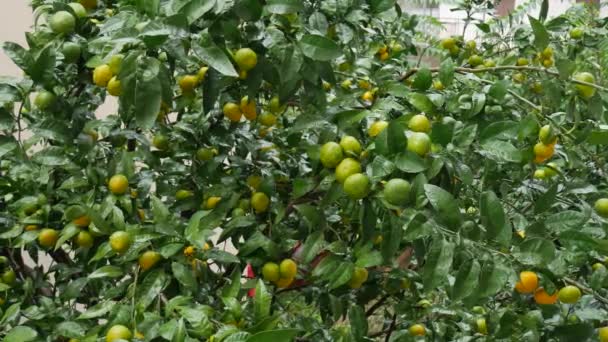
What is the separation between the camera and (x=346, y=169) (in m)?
0.76

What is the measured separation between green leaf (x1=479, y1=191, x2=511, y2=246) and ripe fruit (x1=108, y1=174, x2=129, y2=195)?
49 cm

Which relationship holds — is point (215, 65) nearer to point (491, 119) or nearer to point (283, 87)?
point (283, 87)

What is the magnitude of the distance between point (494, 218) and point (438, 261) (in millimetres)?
79

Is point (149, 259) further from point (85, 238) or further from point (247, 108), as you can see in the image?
point (247, 108)

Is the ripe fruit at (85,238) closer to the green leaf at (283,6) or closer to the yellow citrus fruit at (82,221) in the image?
the yellow citrus fruit at (82,221)

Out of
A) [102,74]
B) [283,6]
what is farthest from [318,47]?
[102,74]

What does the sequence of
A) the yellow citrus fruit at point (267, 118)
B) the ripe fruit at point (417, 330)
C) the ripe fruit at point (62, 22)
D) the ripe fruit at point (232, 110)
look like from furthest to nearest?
the ripe fruit at point (417, 330) < the yellow citrus fruit at point (267, 118) < the ripe fruit at point (232, 110) < the ripe fruit at point (62, 22)

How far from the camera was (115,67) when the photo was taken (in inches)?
30.5

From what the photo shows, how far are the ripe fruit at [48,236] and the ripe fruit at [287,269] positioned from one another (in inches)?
13.5

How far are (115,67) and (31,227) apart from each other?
37cm

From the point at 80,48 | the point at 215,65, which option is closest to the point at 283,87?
the point at 215,65

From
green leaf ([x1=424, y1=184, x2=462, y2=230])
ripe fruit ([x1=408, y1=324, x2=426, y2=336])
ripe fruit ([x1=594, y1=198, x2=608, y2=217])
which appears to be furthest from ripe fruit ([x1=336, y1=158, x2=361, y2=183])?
ripe fruit ([x1=408, y1=324, x2=426, y2=336])

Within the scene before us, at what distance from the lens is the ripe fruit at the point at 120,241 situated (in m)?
0.85

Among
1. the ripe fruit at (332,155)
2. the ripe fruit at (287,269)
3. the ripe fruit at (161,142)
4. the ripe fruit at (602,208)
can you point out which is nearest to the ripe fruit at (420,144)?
the ripe fruit at (332,155)
